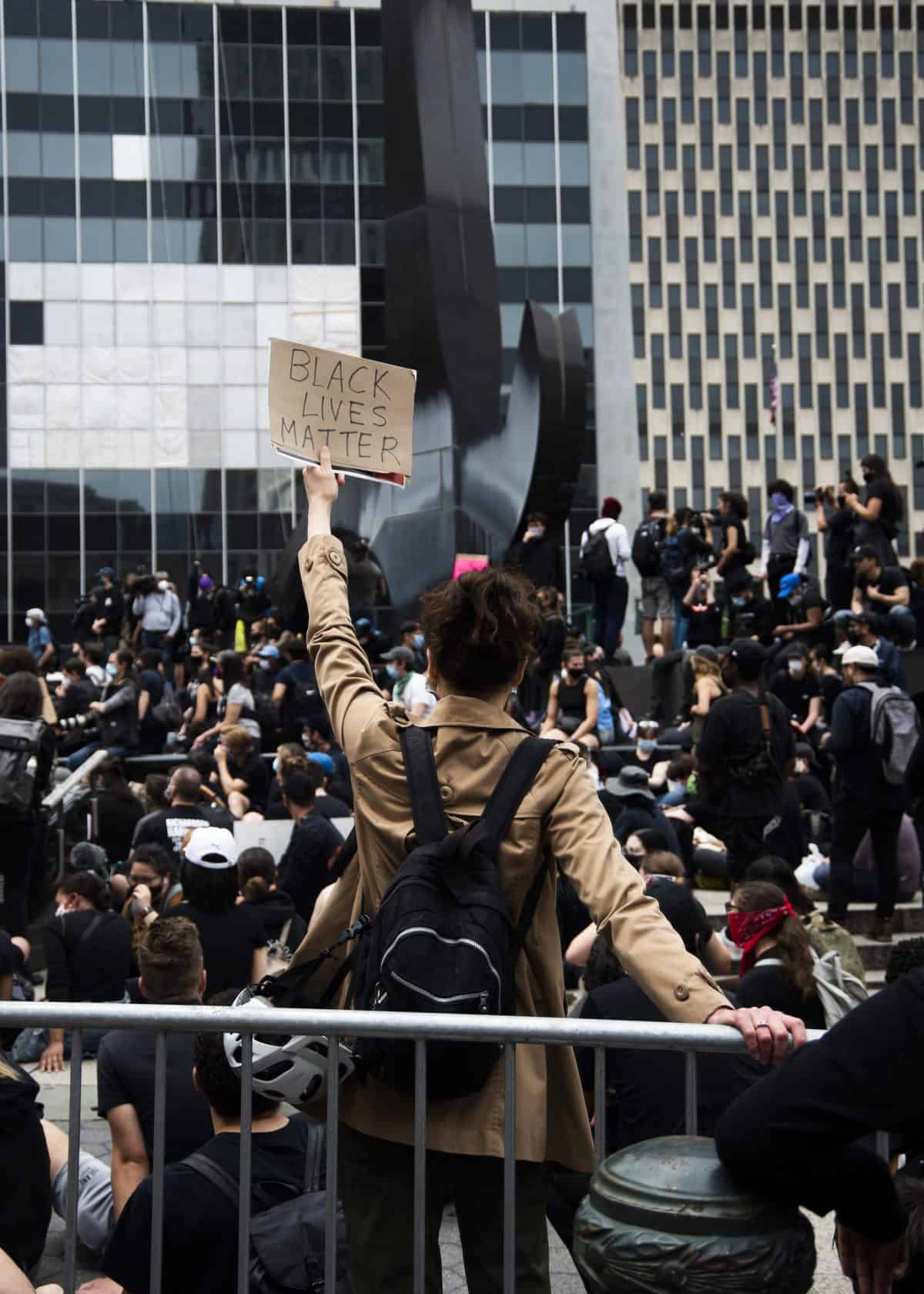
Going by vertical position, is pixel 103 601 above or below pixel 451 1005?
above

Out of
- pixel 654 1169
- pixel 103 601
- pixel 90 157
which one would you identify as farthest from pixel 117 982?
pixel 90 157

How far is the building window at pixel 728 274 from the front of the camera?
9725 cm

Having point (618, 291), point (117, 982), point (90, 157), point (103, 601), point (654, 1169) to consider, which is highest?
point (90, 157)

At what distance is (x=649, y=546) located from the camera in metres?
14.4

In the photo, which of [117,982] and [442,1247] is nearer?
[442,1247]

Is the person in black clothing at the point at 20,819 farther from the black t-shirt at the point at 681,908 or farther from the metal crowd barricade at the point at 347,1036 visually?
the metal crowd barricade at the point at 347,1036

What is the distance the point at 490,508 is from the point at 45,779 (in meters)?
9.22

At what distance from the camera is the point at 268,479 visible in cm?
4097

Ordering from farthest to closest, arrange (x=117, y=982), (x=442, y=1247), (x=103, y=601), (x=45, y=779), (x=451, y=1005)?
(x=103, y=601), (x=45, y=779), (x=117, y=982), (x=442, y=1247), (x=451, y=1005)

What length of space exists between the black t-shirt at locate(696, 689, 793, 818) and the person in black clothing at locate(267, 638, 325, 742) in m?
5.82

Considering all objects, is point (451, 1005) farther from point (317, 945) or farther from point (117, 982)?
point (117, 982)

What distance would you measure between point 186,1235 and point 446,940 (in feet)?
3.67

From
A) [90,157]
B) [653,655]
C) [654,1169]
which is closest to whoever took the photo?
[654,1169]

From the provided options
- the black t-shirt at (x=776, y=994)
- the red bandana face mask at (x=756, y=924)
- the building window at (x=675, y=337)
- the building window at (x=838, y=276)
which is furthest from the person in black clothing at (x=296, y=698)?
the building window at (x=838, y=276)
